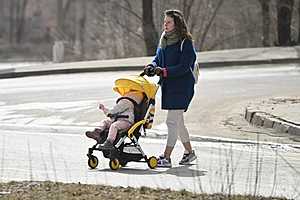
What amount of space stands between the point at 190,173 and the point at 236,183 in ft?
2.92

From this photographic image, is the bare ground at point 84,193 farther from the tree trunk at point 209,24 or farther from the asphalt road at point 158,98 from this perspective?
the tree trunk at point 209,24

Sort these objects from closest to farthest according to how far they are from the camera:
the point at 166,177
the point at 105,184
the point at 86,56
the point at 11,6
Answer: the point at 105,184 < the point at 166,177 < the point at 86,56 < the point at 11,6

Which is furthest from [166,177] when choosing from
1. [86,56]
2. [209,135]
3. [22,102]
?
[86,56]

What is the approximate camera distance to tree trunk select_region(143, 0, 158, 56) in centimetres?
3225

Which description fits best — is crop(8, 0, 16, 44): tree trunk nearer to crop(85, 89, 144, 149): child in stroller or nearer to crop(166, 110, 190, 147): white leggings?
crop(166, 110, 190, 147): white leggings

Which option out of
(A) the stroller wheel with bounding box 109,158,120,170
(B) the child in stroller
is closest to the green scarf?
(B) the child in stroller

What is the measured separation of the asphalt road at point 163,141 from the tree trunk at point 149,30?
11.0 m

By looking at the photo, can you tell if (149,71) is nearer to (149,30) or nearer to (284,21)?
(284,21)

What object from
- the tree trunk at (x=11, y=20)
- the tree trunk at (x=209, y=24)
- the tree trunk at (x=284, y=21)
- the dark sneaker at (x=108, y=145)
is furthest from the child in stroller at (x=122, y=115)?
the tree trunk at (x=11, y=20)

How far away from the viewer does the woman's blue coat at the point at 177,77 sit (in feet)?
30.3

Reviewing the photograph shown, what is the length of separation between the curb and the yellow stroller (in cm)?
341

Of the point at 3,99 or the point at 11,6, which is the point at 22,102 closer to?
the point at 3,99

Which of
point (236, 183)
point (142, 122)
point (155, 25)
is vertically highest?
point (155, 25)

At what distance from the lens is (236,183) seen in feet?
27.0
